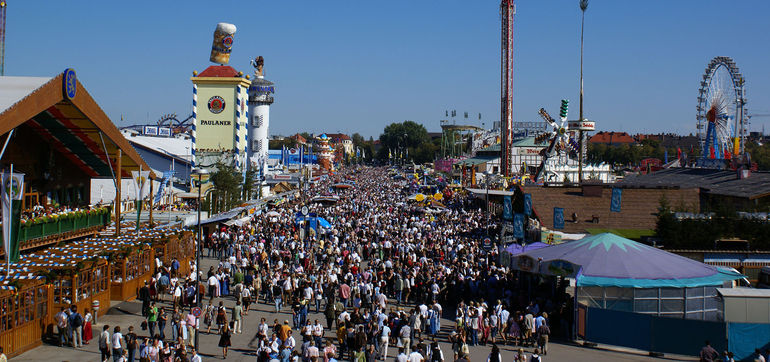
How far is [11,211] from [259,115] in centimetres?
6268

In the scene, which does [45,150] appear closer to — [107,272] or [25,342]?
[107,272]

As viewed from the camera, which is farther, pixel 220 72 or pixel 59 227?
pixel 220 72

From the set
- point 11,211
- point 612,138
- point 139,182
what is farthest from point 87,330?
point 612,138

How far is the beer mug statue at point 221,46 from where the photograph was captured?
68375 mm

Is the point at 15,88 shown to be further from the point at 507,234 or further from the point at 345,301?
the point at 507,234

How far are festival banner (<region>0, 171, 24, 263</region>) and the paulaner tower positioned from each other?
197 ft

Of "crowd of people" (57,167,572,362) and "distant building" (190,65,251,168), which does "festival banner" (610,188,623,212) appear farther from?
"distant building" (190,65,251,168)

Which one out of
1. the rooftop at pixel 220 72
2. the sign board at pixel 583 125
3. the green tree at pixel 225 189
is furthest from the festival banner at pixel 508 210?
the rooftop at pixel 220 72

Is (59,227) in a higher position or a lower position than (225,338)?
higher

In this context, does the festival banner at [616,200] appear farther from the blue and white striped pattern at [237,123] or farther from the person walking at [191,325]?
the blue and white striped pattern at [237,123]

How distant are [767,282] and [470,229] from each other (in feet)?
57.9

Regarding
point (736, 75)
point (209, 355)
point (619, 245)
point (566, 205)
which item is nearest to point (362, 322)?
point (209, 355)

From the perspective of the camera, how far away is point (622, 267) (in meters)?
18.8

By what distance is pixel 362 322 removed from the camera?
1761 cm
